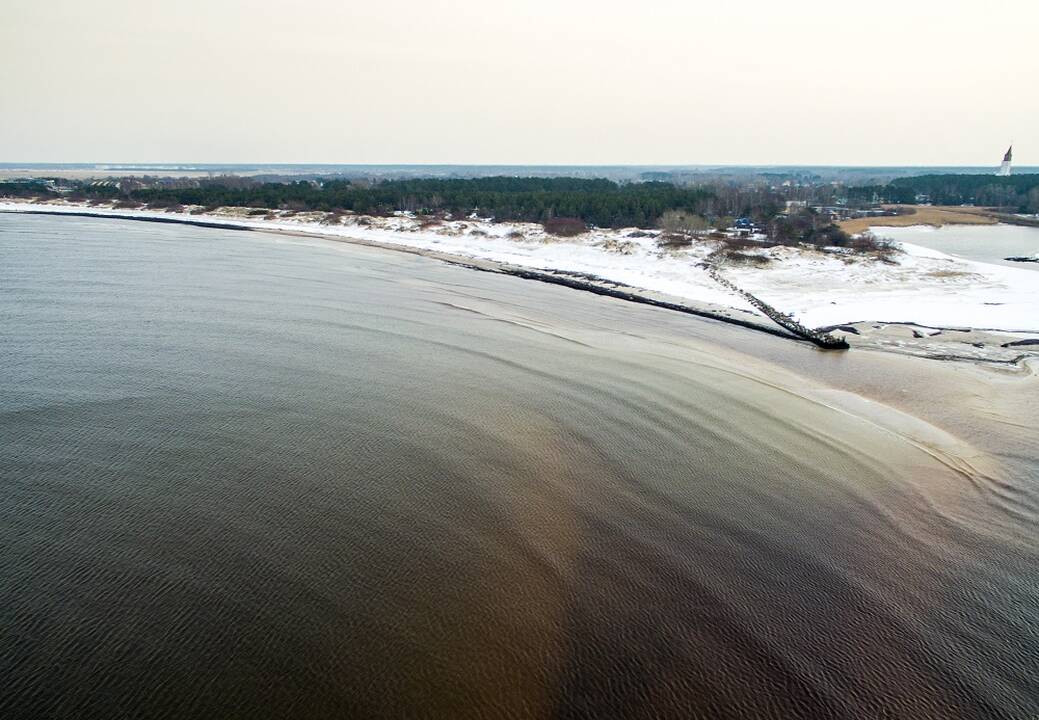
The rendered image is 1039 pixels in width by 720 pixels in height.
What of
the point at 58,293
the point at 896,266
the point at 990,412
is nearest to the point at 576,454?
the point at 990,412

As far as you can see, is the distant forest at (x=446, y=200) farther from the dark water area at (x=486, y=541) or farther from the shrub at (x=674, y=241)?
the dark water area at (x=486, y=541)

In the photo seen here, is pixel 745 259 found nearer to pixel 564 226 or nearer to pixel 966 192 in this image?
pixel 564 226

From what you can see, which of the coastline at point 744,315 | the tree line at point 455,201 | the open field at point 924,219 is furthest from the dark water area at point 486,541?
the open field at point 924,219

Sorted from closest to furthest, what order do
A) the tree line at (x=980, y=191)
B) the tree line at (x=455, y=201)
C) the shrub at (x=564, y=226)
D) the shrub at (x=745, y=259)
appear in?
1. the shrub at (x=745, y=259)
2. the shrub at (x=564, y=226)
3. the tree line at (x=455, y=201)
4. the tree line at (x=980, y=191)

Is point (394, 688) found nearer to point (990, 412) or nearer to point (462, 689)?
point (462, 689)

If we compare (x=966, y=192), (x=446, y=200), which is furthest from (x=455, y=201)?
(x=966, y=192)

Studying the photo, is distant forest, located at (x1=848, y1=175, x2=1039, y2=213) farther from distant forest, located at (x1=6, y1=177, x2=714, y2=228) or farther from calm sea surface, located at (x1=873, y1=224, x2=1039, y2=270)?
distant forest, located at (x1=6, y1=177, x2=714, y2=228)

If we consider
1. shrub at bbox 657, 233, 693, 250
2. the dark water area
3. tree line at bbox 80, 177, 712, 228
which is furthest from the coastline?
tree line at bbox 80, 177, 712, 228
